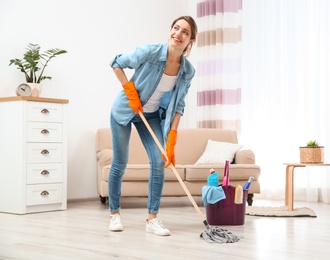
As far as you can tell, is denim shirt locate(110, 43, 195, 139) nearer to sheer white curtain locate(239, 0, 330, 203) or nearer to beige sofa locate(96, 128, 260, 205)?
beige sofa locate(96, 128, 260, 205)

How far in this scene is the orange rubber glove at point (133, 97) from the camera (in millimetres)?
2789

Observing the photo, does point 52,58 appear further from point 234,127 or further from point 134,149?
point 234,127

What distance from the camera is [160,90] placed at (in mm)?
2850

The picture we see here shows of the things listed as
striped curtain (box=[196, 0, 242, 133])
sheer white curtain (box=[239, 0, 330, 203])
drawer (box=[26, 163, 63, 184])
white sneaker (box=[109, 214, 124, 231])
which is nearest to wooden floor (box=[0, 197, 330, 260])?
white sneaker (box=[109, 214, 124, 231])

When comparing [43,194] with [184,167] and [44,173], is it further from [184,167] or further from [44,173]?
[184,167]

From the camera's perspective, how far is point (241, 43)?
5449mm

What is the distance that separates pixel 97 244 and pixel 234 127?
312cm

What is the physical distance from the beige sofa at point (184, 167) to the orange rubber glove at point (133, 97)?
154 centimetres

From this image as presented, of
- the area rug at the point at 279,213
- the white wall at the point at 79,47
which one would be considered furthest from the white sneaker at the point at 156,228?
the white wall at the point at 79,47

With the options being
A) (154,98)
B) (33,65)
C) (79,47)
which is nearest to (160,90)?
(154,98)

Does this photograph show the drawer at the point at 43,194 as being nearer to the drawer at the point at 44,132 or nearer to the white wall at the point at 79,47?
the drawer at the point at 44,132

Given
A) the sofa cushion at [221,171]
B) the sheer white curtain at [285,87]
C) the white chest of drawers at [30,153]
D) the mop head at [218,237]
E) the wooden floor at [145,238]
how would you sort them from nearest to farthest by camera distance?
1. the wooden floor at [145,238]
2. the mop head at [218,237]
3. the white chest of drawers at [30,153]
4. the sofa cushion at [221,171]
5. the sheer white curtain at [285,87]

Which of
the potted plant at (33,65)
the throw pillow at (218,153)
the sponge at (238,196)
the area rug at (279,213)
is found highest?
the potted plant at (33,65)

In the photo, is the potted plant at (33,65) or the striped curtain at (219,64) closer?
the potted plant at (33,65)
